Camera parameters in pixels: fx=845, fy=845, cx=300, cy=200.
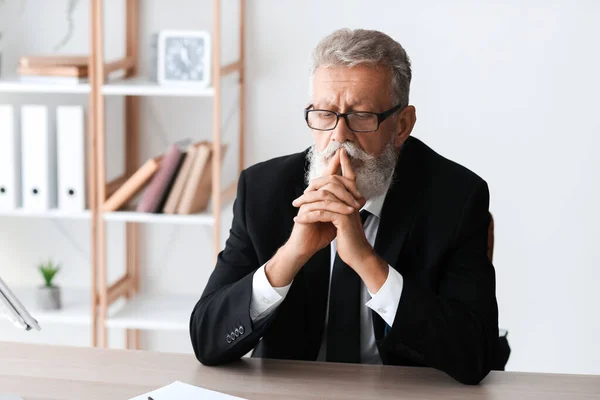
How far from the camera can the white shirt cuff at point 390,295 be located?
1589 mm

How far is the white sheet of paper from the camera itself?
146 cm

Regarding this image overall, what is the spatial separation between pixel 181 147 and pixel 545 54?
1.34 metres

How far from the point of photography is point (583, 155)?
304 cm

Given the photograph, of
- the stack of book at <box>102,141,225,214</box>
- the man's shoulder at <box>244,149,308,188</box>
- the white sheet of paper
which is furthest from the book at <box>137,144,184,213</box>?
the white sheet of paper

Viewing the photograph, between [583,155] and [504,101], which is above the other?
[504,101]

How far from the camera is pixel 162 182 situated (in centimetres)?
295

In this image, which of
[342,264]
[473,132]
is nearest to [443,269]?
[342,264]

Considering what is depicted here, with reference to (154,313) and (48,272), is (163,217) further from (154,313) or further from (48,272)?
(48,272)

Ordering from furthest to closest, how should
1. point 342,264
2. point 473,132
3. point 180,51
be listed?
point 473,132 < point 180,51 < point 342,264

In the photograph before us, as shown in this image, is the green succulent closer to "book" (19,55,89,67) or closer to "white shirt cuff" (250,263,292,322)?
"book" (19,55,89,67)

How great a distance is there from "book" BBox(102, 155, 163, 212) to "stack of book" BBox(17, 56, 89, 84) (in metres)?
0.38

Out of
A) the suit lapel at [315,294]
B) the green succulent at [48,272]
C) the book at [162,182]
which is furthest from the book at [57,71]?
the suit lapel at [315,294]

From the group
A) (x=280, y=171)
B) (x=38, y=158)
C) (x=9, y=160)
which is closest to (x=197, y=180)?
(x=38, y=158)

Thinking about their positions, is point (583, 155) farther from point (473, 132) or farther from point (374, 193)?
point (374, 193)
